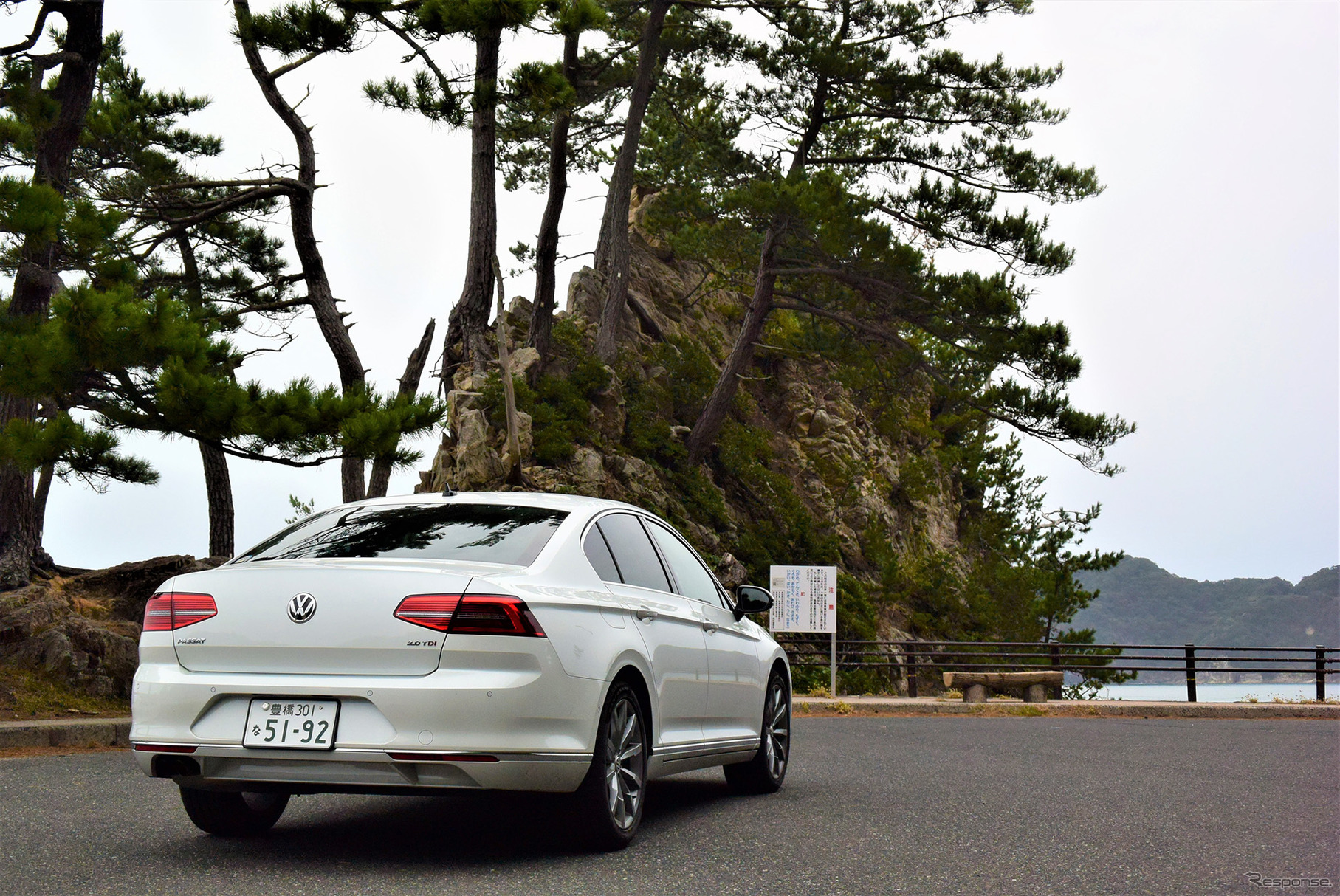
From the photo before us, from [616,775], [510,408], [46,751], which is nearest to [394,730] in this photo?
[616,775]

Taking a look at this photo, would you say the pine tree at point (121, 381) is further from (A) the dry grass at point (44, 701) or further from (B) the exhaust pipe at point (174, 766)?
(B) the exhaust pipe at point (174, 766)

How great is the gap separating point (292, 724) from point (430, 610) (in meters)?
0.70

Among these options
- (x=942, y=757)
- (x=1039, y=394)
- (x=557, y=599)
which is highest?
(x=1039, y=394)

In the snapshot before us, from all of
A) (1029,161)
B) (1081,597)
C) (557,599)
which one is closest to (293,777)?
(557,599)

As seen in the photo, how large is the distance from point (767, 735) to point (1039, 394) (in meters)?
18.0

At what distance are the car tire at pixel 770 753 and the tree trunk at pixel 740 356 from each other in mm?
20275

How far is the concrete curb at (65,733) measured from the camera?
10.5m

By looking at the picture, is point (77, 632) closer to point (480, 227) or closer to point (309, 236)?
point (309, 236)

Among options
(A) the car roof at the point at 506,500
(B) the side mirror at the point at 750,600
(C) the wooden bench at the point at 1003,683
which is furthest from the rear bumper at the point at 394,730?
(C) the wooden bench at the point at 1003,683

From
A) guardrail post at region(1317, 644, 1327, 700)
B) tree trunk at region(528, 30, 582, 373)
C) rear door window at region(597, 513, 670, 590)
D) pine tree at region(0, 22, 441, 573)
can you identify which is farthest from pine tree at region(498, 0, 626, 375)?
guardrail post at region(1317, 644, 1327, 700)

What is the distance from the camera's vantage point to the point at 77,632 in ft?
43.1

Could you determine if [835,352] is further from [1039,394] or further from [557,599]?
[557,599]

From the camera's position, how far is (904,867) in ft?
17.8

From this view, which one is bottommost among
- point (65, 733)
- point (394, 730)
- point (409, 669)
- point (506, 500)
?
point (65, 733)
